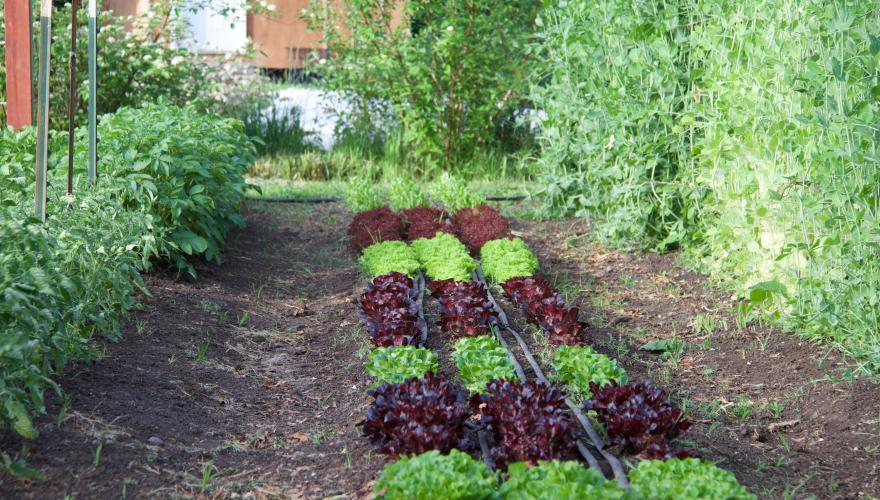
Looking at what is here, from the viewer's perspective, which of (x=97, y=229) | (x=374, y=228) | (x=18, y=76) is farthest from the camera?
(x=374, y=228)

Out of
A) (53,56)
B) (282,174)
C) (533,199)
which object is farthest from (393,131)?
(53,56)

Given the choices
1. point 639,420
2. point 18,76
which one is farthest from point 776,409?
point 18,76

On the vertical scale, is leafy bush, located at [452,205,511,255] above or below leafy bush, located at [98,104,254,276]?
below

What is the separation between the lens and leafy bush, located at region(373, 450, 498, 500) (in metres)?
2.58

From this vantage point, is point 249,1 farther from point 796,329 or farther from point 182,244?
point 796,329

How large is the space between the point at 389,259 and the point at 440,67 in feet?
14.8

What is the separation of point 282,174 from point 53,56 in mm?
2601

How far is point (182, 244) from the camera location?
17.9 feet

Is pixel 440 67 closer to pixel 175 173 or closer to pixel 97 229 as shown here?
pixel 175 173

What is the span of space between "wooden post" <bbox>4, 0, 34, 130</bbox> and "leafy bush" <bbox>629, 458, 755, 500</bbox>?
17.5 ft

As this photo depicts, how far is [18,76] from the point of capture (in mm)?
6547

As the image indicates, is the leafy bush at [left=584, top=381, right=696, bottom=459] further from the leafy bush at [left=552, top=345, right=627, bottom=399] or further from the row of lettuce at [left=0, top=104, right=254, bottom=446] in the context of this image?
the row of lettuce at [left=0, top=104, right=254, bottom=446]

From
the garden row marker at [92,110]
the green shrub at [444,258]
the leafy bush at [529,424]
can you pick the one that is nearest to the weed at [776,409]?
the leafy bush at [529,424]

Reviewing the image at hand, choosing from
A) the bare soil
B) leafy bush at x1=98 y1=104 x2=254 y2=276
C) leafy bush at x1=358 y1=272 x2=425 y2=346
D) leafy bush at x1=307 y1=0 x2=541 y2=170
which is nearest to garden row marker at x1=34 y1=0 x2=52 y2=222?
the bare soil
